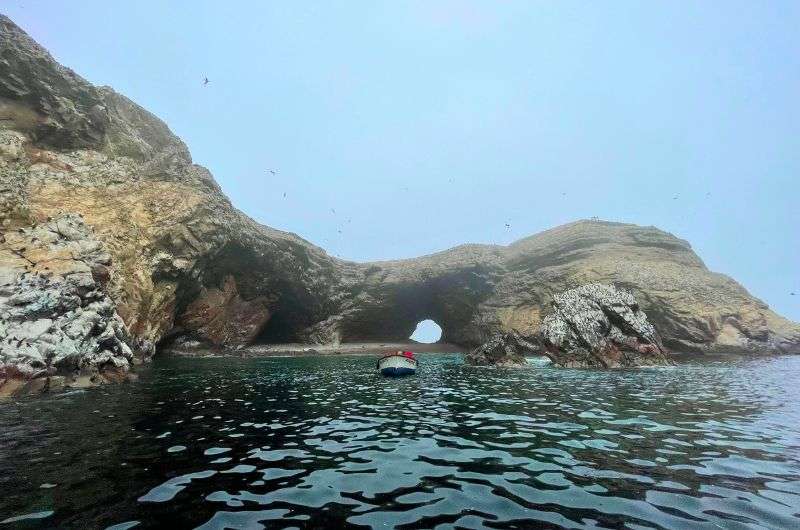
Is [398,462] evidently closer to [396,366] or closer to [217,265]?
[396,366]

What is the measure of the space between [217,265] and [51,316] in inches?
1372

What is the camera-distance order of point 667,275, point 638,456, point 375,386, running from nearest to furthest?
point 638,456, point 375,386, point 667,275

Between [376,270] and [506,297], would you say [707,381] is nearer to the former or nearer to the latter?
[506,297]

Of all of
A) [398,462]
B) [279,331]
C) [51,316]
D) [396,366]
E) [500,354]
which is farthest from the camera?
[279,331]

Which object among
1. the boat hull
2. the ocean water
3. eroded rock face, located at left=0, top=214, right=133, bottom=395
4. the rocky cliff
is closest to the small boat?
the boat hull

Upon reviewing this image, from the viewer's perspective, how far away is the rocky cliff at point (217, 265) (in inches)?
1348

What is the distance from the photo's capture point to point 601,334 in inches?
1551

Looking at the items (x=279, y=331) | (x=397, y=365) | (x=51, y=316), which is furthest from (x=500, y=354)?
(x=279, y=331)

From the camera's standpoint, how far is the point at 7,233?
25.6m

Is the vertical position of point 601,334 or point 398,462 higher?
point 601,334

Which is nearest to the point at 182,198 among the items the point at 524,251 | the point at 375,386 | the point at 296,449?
the point at 375,386

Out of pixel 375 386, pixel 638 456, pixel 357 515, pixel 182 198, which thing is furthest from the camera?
pixel 182 198

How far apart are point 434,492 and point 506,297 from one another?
67.3 meters

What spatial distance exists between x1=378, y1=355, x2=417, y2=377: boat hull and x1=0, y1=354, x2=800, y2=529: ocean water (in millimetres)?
13352
